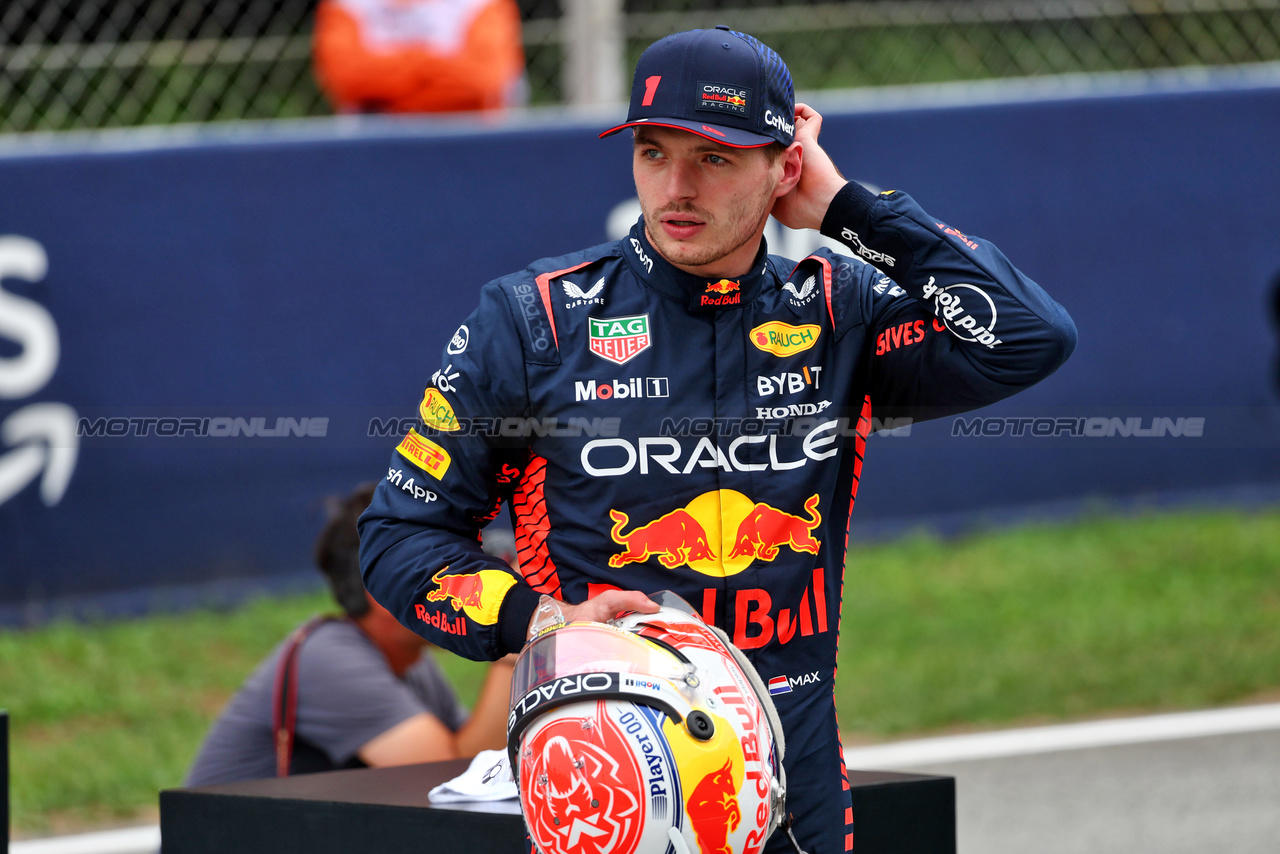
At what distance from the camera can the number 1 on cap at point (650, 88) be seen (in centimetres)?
260

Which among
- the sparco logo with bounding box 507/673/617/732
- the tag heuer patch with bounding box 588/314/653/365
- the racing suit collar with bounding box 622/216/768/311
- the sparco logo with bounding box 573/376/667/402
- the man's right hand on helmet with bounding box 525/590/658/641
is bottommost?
the sparco logo with bounding box 507/673/617/732

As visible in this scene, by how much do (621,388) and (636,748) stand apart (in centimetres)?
66

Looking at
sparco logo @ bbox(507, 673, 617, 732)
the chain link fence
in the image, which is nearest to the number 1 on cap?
sparco logo @ bbox(507, 673, 617, 732)

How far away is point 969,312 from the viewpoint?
8.70 ft

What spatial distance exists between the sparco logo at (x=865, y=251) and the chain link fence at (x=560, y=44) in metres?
5.03

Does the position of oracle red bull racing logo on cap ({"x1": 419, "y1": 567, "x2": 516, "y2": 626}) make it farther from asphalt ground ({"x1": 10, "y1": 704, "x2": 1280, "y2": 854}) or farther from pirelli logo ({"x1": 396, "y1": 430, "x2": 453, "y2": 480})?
asphalt ground ({"x1": 10, "y1": 704, "x2": 1280, "y2": 854})

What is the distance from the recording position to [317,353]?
22.6ft

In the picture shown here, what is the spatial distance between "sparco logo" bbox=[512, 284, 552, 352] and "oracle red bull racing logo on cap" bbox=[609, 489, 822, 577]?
0.31 meters

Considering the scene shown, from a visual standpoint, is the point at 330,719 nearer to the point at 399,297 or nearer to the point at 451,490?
the point at 451,490

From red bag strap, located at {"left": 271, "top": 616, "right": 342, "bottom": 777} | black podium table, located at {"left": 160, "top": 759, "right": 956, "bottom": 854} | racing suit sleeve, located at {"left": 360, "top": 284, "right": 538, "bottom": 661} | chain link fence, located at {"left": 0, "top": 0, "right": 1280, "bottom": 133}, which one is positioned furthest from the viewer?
chain link fence, located at {"left": 0, "top": 0, "right": 1280, "bottom": 133}

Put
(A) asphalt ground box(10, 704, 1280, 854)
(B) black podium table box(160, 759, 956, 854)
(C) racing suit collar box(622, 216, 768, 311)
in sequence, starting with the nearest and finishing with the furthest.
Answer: (C) racing suit collar box(622, 216, 768, 311), (B) black podium table box(160, 759, 956, 854), (A) asphalt ground box(10, 704, 1280, 854)

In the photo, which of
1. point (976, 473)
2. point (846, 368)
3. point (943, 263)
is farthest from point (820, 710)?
point (976, 473)

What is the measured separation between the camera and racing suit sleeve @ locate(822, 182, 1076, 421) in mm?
2654

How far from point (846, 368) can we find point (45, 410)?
462 cm
